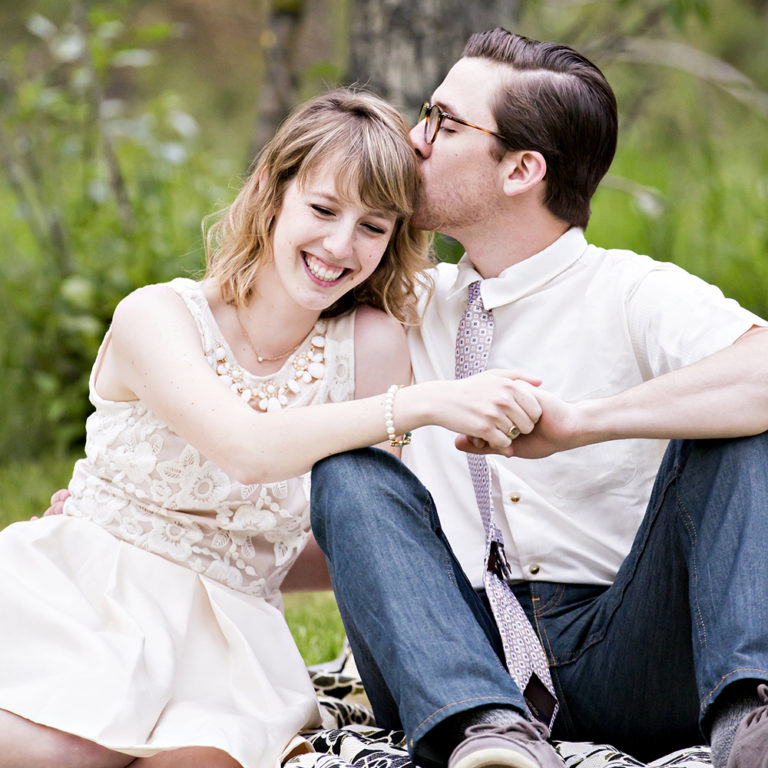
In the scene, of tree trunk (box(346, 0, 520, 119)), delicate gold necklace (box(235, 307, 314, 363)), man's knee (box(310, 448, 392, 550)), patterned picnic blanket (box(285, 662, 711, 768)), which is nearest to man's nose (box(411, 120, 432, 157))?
delicate gold necklace (box(235, 307, 314, 363))

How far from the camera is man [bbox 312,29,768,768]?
1.78m

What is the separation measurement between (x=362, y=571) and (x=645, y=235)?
3212mm

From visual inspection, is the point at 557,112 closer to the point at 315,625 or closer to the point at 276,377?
the point at 276,377

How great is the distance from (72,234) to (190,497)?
2.80 m

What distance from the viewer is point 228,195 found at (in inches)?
207

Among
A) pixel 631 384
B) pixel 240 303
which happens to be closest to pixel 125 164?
pixel 240 303

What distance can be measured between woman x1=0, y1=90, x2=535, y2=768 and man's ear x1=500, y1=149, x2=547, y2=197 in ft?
0.73

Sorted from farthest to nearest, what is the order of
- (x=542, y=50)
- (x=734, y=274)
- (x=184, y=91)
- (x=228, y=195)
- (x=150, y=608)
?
(x=184, y=91), (x=228, y=195), (x=734, y=274), (x=542, y=50), (x=150, y=608)

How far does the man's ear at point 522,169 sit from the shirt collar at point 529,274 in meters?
0.14

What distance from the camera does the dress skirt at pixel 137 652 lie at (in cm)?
196

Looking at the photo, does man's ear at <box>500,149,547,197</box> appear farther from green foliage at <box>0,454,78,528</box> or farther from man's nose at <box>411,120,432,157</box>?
green foliage at <box>0,454,78,528</box>

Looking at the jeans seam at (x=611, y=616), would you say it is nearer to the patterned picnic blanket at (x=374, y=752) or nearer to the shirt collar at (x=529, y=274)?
the patterned picnic blanket at (x=374, y=752)

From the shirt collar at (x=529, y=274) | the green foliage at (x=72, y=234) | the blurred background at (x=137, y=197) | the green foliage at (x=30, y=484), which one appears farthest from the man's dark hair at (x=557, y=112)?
the green foliage at (x=30, y=484)

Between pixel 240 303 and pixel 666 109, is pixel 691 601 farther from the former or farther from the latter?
pixel 666 109
